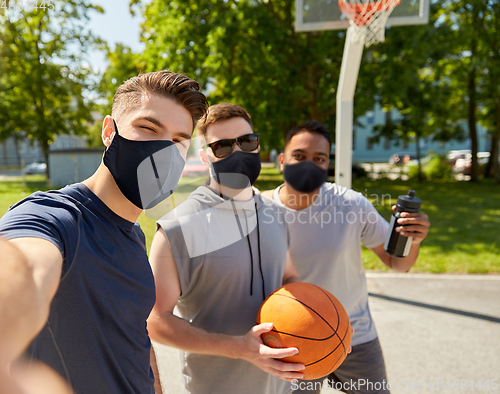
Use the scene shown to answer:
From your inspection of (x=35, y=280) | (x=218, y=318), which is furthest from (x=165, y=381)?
(x=35, y=280)

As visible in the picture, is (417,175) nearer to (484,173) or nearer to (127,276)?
(484,173)

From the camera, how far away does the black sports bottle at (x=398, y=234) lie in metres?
2.12

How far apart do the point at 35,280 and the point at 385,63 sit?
1407 centimetres

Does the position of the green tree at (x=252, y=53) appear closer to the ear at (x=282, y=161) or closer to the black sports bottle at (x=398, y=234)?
the ear at (x=282, y=161)

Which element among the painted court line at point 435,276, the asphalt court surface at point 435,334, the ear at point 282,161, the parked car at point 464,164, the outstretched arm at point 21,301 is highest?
the ear at point 282,161

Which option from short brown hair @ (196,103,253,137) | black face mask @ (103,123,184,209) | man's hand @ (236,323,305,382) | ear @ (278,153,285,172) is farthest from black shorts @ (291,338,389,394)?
short brown hair @ (196,103,253,137)

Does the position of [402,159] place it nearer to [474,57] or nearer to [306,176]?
[474,57]

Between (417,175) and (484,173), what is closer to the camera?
(417,175)

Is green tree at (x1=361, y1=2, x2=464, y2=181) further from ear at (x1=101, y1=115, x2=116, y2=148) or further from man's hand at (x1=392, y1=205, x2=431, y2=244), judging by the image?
ear at (x1=101, y1=115, x2=116, y2=148)

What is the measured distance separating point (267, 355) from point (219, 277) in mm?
450

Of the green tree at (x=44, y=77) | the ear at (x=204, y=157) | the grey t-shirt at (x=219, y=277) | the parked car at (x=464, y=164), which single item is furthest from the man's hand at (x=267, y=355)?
the parked car at (x=464, y=164)

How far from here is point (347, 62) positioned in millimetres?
3861

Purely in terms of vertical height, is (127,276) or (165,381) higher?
(127,276)

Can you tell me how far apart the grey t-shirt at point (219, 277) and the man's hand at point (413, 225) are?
907mm
